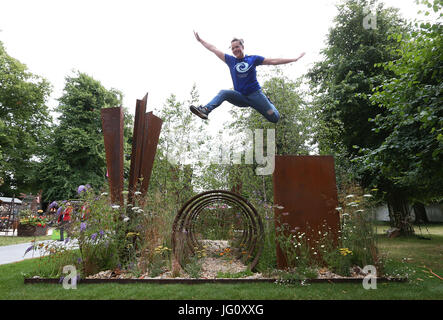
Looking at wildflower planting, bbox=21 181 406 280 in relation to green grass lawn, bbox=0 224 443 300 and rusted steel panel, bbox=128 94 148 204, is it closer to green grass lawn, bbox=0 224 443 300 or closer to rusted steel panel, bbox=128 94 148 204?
green grass lawn, bbox=0 224 443 300

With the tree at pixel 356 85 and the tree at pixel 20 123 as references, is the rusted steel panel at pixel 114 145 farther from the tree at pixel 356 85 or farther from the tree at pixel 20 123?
the tree at pixel 20 123

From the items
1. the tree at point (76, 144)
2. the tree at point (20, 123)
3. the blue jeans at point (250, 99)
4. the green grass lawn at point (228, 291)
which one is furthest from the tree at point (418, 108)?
the tree at point (20, 123)

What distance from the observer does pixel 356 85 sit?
9.91 metres

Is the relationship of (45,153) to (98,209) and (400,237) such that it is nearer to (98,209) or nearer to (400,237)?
(98,209)

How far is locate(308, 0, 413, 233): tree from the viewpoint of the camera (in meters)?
10.3

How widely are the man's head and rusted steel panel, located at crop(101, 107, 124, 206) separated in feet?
8.62

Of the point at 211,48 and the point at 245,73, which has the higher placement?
the point at 211,48

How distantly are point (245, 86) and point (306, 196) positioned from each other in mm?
2154

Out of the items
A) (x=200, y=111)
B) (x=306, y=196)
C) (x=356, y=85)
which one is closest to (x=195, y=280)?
(x=306, y=196)

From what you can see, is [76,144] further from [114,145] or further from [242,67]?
[242,67]

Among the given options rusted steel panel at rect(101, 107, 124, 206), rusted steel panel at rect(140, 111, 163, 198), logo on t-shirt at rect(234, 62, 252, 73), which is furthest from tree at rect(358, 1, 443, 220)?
rusted steel panel at rect(101, 107, 124, 206)

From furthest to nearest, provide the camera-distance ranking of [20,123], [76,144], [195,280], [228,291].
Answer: [20,123], [76,144], [195,280], [228,291]

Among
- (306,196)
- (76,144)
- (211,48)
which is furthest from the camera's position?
(76,144)
